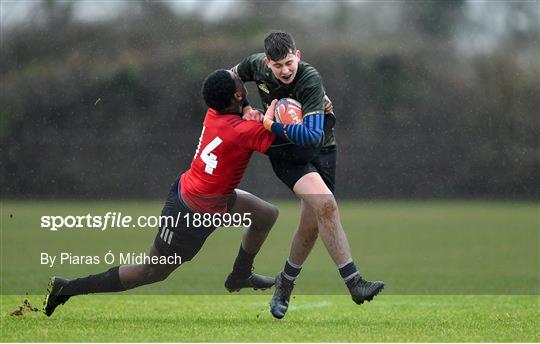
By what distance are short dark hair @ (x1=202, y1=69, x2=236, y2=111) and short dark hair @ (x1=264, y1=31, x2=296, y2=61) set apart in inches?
11.9

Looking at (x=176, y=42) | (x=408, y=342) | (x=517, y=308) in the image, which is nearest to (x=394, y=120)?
(x=176, y=42)

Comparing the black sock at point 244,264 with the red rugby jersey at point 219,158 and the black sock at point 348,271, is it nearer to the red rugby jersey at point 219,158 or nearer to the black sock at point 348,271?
the red rugby jersey at point 219,158

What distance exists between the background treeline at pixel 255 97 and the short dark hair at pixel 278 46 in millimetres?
14587

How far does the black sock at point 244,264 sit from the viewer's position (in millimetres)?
7664

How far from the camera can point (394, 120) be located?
91.5ft

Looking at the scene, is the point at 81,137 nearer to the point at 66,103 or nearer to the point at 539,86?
the point at 66,103

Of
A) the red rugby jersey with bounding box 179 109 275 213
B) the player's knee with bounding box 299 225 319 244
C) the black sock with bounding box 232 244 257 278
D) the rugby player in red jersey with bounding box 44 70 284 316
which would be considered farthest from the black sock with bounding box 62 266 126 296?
the player's knee with bounding box 299 225 319 244

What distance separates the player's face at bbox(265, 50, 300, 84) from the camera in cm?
682

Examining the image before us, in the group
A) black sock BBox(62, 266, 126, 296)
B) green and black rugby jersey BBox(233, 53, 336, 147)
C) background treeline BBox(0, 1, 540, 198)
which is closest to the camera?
green and black rugby jersey BBox(233, 53, 336, 147)

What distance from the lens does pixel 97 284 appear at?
733 cm

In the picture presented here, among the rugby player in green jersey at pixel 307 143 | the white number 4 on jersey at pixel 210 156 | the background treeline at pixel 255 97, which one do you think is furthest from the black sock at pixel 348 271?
the background treeline at pixel 255 97

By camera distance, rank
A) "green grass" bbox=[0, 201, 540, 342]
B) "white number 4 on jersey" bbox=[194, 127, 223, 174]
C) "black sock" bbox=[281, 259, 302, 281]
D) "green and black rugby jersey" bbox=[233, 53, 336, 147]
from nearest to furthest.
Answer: "green grass" bbox=[0, 201, 540, 342]
"green and black rugby jersey" bbox=[233, 53, 336, 147]
"white number 4 on jersey" bbox=[194, 127, 223, 174]
"black sock" bbox=[281, 259, 302, 281]

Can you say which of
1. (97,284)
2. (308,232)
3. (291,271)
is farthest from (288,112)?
(97,284)

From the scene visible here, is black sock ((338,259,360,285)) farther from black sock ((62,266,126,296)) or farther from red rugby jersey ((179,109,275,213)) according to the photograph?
black sock ((62,266,126,296))
